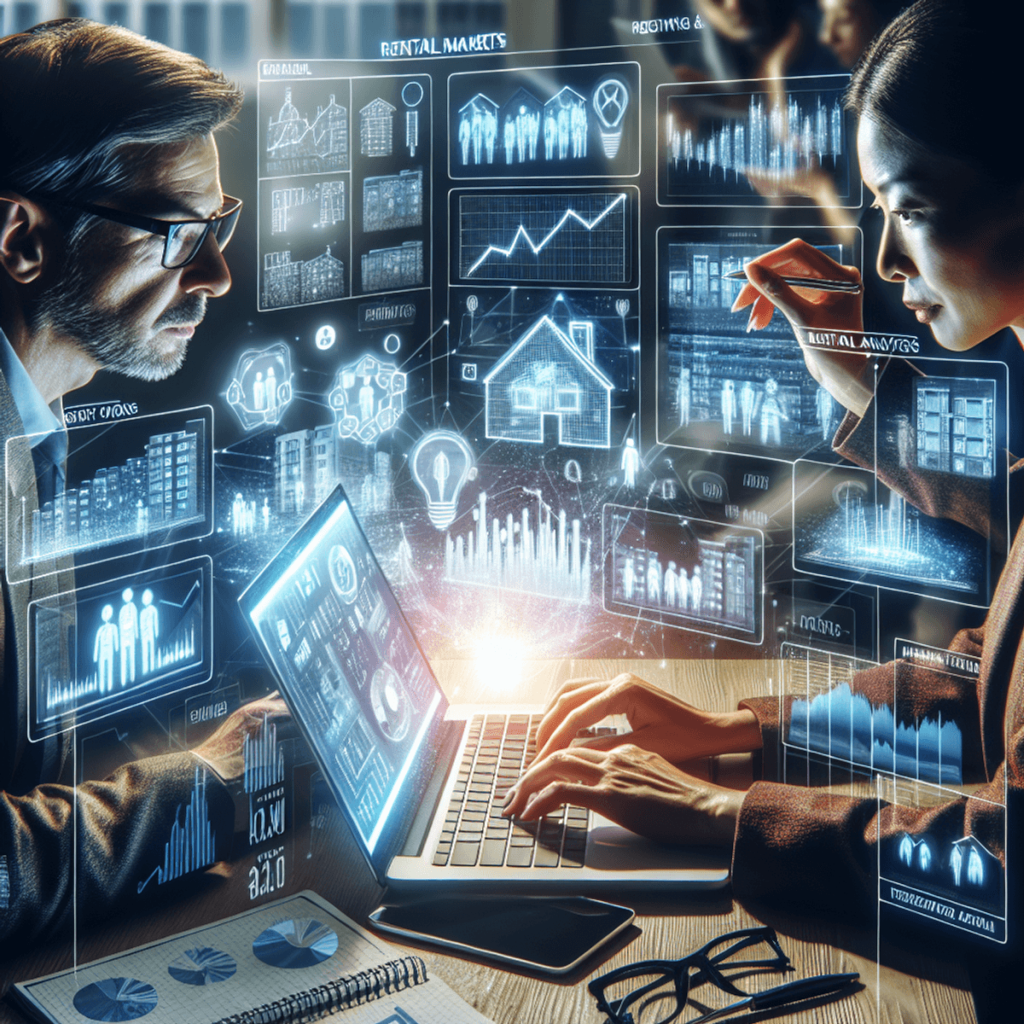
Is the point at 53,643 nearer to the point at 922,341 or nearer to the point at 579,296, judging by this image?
the point at 579,296

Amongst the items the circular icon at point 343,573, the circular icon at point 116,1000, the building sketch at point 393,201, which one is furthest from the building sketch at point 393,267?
the circular icon at point 116,1000

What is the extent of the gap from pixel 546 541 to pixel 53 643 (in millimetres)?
749

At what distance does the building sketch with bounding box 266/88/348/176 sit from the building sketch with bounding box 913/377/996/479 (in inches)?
29.2

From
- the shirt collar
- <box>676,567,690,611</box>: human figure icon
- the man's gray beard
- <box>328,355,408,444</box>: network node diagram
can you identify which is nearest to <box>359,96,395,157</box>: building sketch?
<box>328,355,408,444</box>: network node diagram

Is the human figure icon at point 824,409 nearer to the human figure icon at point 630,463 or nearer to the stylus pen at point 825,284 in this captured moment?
the stylus pen at point 825,284

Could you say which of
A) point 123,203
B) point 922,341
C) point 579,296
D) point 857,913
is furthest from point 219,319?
point 857,913

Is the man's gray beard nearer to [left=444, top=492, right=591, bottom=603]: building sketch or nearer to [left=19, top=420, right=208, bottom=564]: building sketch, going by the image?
[left=19, top=420, right=208, bottom=564]: building sketch

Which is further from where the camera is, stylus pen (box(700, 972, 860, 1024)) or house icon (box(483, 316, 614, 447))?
house icon (box(483, 316, 614, 447))

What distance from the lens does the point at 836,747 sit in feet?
4.33

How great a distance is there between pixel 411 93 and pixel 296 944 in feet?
3.45

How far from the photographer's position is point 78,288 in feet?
3.43

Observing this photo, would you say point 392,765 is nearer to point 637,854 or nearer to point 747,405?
point 637,854

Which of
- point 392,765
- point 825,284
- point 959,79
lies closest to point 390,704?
point 392,765

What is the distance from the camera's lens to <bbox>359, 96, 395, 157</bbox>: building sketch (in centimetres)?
144
